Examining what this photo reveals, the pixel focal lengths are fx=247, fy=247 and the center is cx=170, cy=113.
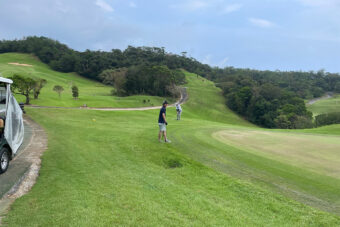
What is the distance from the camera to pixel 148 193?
7.04 meters

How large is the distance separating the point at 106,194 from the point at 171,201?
1828 millimetres

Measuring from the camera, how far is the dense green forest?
74.2m

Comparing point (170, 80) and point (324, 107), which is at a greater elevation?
point (170, 80)

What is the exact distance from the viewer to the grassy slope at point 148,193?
5.67 metres

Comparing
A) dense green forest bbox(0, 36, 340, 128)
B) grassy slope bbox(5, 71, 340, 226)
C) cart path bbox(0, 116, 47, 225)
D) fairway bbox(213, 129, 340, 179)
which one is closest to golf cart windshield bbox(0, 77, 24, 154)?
cart path bbox(0, 116, 47, 225)

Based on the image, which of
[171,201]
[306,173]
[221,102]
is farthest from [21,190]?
[221,102]

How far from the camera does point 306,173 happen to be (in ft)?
29.0

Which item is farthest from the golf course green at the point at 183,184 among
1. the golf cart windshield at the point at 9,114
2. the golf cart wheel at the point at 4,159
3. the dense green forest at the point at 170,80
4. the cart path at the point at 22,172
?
the dense green forest at the point at 170,80

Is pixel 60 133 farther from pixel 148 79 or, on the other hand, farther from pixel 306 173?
pixel 148 79

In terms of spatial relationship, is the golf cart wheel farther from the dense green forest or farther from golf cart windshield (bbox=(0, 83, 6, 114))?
the dense green forest

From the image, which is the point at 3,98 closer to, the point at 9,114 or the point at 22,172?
the point at 9,114

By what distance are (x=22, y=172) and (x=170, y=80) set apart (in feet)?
222

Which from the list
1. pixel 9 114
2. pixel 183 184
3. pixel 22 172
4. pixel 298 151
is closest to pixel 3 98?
pixel 9 114

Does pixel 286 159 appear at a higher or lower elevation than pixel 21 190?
higher
